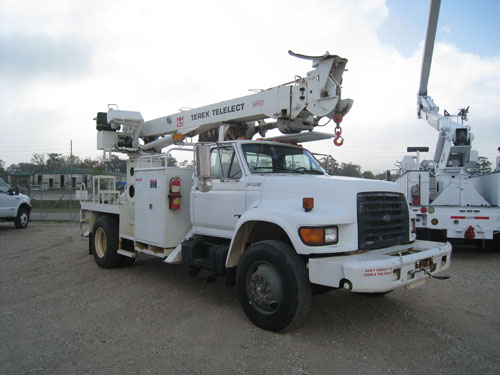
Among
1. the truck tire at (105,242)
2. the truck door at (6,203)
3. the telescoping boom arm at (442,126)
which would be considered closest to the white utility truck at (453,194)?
the telescoping boom arm at (442,126)

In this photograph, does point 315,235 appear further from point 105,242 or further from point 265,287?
point 105,242

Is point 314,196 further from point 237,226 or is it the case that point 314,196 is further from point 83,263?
point 83,263

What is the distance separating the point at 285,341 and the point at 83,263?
18.8 feet

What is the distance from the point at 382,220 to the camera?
430 centimetres

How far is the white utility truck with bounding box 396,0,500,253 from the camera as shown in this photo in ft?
27.0

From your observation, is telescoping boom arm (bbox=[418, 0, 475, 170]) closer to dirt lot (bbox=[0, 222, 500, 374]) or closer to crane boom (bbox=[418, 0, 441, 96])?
crane boom (bbox=[418, 0, 441, 96])

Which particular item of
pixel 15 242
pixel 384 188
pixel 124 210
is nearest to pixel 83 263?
pixel 124 210

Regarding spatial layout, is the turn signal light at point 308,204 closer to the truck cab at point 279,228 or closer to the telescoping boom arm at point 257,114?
the truck cab at point 279,228

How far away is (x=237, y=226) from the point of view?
4523 millimetres

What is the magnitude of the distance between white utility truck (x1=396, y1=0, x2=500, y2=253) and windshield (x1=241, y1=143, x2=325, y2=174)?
387 cm

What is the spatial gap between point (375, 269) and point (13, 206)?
49.4 feet

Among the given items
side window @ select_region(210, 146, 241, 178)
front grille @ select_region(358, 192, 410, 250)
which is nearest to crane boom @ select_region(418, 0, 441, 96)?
front grille @ select_region(358, 192, 410, 250)

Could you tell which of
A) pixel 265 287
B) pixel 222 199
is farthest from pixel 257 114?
pixel 265 287

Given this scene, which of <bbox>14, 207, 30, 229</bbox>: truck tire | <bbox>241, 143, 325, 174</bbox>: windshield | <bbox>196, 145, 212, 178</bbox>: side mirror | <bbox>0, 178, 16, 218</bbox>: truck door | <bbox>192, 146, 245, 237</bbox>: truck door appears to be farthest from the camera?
<bbox>14, 207, 30, 229</bbox>: truck tire
